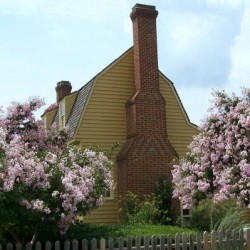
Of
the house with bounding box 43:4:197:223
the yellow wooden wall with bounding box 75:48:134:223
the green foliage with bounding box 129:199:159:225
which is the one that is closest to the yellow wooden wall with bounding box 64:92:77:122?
the house with bounding box 43:4:197:223

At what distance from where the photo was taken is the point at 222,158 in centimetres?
1280

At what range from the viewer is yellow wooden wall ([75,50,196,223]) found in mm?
22703

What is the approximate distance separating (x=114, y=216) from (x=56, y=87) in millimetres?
11748

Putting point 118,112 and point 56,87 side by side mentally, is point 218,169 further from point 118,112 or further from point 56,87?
point 56,87

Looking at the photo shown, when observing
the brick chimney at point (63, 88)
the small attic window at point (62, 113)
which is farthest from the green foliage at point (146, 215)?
the brick chimney at point (63, 88)

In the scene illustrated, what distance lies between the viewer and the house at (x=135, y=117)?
22.2 metres

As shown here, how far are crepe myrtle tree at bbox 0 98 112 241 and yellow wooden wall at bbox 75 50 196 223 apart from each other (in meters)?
9.58

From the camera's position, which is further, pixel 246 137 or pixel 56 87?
pixel 56 87

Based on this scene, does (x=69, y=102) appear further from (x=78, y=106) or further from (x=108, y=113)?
(x=108, y=113)

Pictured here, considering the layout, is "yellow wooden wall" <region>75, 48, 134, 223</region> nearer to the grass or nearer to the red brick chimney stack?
the red brick chimney stack

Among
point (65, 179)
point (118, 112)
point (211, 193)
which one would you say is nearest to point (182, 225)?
point (118, 112)

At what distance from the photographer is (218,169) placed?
12.9 meters

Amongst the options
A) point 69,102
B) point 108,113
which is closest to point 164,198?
point 108,113

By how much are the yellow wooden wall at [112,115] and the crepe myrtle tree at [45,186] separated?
958 cm
